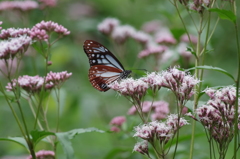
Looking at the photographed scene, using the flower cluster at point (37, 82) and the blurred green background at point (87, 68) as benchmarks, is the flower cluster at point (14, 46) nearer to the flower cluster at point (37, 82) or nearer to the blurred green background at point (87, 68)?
the flower cluster at point (37, 82)

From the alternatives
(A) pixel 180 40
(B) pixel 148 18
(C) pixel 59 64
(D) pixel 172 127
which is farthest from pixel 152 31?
(D) pixel 172 127

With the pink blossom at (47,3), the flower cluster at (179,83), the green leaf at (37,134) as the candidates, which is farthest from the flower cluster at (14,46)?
the pink blossom at (47,3)

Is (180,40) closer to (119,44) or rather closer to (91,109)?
(119,44)

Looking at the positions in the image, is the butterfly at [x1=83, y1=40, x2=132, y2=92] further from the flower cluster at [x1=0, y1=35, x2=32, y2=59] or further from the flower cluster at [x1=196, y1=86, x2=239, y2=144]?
the flower cluster at [x1=196, y1=86, x2=239, y2=144]

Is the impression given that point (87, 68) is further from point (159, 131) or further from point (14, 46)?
point (159, 131)

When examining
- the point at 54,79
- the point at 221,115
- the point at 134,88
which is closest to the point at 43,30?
the point at 54,79

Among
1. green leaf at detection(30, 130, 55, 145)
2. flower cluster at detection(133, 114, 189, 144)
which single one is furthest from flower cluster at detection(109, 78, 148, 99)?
green leaf at detection(30, 130, 55, 145)
